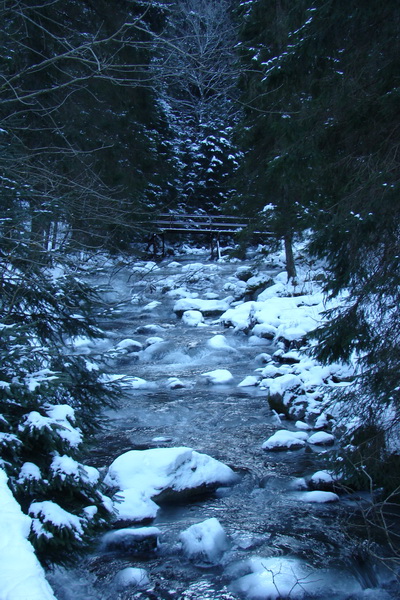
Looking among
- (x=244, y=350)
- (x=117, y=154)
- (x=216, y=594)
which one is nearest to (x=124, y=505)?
(x=216, y=594)

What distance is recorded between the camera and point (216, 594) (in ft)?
11.1

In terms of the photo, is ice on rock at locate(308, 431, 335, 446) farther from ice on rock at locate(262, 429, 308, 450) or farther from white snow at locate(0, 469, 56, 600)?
white snow at locate(0, 469, 56, 600)

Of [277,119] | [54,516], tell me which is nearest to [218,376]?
[277,119]

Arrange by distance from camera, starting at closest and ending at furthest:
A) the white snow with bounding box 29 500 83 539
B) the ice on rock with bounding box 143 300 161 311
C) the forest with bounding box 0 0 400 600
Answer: the white snow with bounding box 29 500 83 539 → the forest with bounding box 0 0 400 600 → the ice on rock with bounding box 143 300 161 311

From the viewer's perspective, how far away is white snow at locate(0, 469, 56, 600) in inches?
53.3

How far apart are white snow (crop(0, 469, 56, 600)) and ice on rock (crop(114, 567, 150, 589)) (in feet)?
7.03

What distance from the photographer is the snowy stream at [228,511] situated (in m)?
3.48

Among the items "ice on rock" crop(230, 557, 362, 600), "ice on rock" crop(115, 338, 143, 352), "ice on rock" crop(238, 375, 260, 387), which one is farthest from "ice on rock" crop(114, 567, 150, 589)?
"ice on rock" crop(115, 338, 143, 352)

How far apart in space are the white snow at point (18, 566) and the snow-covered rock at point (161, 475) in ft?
9.14

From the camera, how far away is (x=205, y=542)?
383 cm

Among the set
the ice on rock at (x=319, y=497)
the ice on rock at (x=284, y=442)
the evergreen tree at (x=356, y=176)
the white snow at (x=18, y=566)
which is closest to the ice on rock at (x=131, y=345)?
the ice on rock at (x=284, y=442)

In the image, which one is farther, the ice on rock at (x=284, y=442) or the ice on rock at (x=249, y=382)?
the ice on rock at (x=249, y=382)

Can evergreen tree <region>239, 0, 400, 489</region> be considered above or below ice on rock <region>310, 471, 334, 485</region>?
above

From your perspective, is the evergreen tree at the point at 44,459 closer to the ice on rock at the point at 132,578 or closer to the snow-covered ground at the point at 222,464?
the snow-covered ground at the point at 222,464
